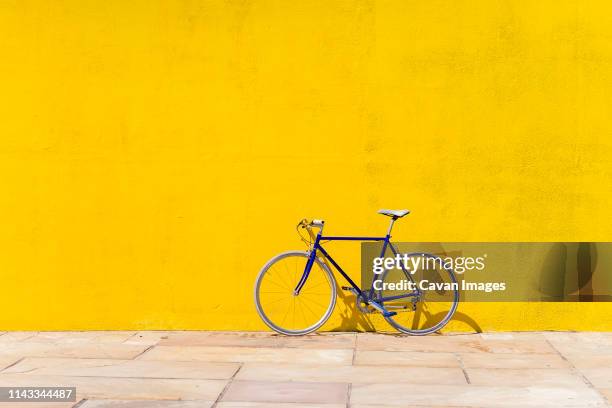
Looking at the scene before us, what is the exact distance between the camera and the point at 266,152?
673 centimetres

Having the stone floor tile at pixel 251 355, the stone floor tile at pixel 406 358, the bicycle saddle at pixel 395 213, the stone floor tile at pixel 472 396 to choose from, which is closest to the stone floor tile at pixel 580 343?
the stone floor tile at pixel 406 358

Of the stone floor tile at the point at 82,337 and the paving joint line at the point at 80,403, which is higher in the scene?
the paving joint line at the point at 80,403

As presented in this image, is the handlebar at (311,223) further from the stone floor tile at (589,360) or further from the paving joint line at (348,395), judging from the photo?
the stone floor tile at (589,360)

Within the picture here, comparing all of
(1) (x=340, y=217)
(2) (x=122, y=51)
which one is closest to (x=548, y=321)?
(1) (x=340, y=217)

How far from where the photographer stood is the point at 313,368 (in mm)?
5484

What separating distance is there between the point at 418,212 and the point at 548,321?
146 centimetres

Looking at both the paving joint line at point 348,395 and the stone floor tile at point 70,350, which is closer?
the paving joint line at point 348,395

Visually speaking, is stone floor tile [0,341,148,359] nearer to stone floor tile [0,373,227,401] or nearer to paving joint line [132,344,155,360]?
paving joint line [132,344,155,360]

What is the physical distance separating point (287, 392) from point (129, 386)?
103 centimetres

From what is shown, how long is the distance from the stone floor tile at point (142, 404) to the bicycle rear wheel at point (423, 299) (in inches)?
98.9

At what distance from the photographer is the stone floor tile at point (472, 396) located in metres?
4.58

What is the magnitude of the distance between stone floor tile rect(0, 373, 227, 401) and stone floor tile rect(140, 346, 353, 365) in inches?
26.5

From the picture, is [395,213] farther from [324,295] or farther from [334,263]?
[324,295]

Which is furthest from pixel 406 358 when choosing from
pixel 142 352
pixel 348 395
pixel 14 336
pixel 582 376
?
pixel 14 336
